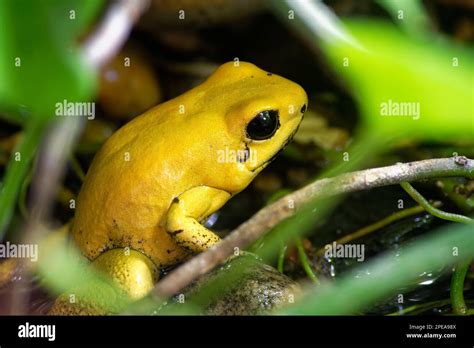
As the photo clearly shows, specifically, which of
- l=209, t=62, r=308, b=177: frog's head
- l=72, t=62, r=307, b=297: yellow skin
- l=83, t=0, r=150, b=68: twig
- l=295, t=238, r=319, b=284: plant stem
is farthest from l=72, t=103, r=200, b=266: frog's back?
l=83, t=0, r=150, b=68: twig

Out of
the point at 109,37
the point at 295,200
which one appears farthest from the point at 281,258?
the point at 109,37

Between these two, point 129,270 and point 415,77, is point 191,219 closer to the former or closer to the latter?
point 129,270

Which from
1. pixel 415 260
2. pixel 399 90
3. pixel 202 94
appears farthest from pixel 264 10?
pixel 399 90

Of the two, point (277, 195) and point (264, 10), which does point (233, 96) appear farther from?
point (264, 10)

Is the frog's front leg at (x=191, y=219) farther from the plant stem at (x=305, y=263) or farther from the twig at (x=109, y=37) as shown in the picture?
the twig at (x=109, y=37)

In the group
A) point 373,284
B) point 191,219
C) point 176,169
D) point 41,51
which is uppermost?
point 176,169

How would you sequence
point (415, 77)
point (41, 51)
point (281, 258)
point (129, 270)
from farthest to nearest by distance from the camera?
point (281, 258) → point (129, 270) → point (415, 77) → point (41, 51)

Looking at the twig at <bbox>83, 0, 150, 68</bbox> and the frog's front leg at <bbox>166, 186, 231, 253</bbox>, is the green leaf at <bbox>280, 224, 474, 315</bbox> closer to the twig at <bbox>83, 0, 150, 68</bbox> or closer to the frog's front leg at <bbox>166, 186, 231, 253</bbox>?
the twig at <bbox>83, 0, 150, 68</bbox>
